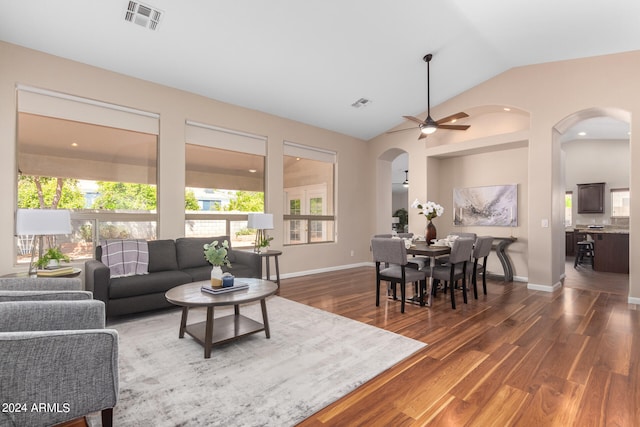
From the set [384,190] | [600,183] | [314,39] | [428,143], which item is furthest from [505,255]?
[600,183]

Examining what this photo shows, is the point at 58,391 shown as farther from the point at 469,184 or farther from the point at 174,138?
the point at 469,184

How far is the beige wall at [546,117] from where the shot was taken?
15.4ft

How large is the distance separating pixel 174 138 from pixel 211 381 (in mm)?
3824

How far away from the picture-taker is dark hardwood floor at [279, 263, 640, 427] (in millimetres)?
2027

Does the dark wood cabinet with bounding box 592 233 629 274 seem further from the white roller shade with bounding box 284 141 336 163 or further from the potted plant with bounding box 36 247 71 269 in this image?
the potted plant with bounding box 36 247 71 269

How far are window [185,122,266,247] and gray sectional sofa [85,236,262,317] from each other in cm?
50

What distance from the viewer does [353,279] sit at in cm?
627

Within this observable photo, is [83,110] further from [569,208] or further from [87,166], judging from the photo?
[569,208]

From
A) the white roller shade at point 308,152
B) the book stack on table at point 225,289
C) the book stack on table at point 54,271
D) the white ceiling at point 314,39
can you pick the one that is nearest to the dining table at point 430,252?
the book stack on table at point 225,289

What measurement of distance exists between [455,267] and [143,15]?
16.0 ft

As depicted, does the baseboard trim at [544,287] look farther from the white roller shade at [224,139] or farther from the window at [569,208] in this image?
the window at [569,208]

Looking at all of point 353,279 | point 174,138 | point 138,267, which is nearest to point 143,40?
point 174,138

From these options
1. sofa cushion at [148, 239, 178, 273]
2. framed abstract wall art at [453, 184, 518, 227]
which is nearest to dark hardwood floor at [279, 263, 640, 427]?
sofa cushion at [148, 239, 178, 273]

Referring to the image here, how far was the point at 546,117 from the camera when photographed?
5.34 metres
